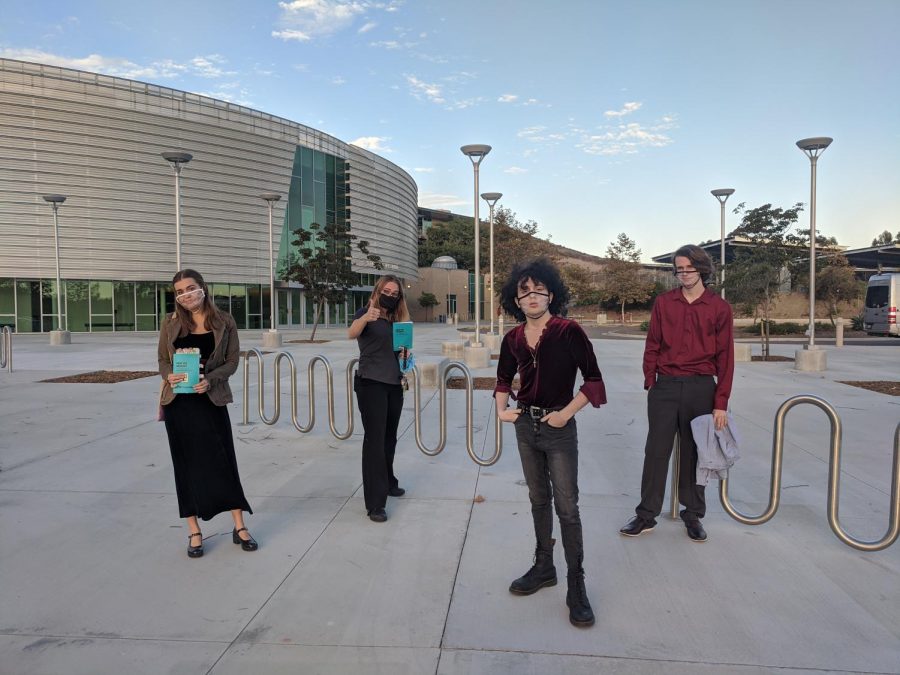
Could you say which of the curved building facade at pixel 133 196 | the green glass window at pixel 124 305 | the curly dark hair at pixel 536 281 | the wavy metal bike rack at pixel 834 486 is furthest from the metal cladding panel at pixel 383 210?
the curly dark hair at pixel 536 281

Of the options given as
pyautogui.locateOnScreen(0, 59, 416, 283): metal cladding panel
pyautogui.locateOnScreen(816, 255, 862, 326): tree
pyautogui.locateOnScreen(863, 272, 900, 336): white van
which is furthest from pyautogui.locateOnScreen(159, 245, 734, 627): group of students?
pyautogui.locateOnScreen(0, 59, 416, 283): metal cladding panel

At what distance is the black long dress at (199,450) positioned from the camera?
12.1ft

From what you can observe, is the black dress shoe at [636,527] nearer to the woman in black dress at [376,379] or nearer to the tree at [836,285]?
the woman in black dress at [376,379]

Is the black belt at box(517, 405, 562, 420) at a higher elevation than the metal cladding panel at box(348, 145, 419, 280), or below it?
below

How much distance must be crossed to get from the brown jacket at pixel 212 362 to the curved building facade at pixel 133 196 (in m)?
28.7

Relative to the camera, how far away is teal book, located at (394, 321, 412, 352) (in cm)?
442

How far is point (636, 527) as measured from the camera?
4.04 metres

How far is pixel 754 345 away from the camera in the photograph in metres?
23.2

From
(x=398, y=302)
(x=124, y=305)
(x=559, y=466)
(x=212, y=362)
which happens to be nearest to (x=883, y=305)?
(x=398, y=302)

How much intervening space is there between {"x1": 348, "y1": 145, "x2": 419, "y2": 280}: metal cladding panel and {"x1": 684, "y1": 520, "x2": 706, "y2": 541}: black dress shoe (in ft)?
133

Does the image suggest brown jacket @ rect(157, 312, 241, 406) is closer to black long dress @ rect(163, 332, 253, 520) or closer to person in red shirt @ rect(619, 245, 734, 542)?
black long dress @ rect(163, 332, 253, 520)

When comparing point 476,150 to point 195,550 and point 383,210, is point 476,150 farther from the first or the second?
point 383,210

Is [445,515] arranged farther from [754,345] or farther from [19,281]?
[19,281]

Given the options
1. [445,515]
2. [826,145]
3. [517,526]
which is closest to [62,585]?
[445,515]
